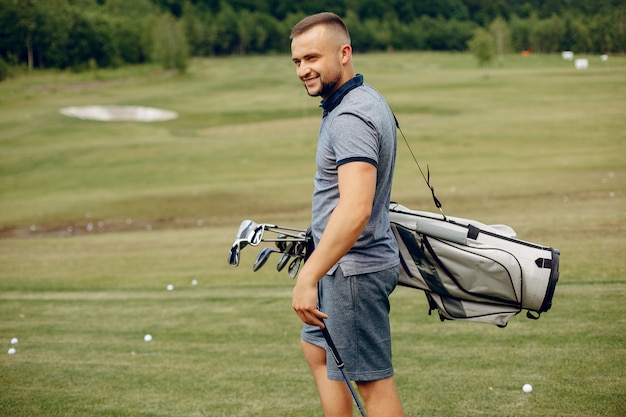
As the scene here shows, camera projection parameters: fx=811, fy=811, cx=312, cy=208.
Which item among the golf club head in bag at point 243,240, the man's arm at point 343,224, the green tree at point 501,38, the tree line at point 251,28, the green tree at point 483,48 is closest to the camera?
the man's arm at point 343,224

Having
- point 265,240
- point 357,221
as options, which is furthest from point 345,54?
point 265,240

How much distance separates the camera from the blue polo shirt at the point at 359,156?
3.53m

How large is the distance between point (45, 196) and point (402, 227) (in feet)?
70.9

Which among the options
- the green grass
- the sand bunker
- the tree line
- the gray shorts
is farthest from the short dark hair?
the tree line

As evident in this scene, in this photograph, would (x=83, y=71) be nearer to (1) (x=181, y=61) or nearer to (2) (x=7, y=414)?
(1) (x=181, y=61)

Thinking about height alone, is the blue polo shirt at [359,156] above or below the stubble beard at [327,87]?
below

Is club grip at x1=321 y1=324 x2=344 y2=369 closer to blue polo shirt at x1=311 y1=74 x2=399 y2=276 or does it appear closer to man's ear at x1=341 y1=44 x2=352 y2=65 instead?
blue polo shirt at x1=311 y1=74 x2=399 y2=276

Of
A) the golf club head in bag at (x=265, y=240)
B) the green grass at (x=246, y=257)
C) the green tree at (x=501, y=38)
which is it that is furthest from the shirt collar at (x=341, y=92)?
the green tree at (x=501, y=38)

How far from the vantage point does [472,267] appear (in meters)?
4.14

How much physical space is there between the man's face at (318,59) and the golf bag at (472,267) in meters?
0.86

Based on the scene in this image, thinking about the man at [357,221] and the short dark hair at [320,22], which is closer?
the man at [357,221]

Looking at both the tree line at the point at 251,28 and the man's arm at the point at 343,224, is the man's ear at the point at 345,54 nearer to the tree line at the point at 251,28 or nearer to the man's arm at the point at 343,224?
the man's arm at the point at 343,224

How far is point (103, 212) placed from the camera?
68.7 feet

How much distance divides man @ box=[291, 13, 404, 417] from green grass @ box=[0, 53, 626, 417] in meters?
1.72
